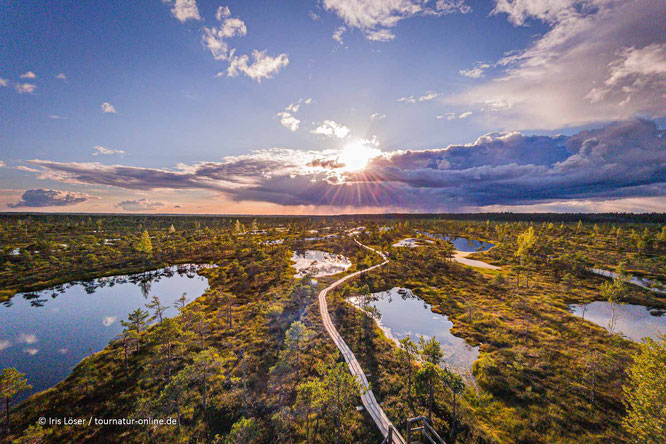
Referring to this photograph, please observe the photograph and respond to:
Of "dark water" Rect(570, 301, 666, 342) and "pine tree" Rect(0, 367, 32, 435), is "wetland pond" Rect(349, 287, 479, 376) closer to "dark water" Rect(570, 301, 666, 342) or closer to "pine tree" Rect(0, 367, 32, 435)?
"dark water" Rect(570, 301, 666, 342)

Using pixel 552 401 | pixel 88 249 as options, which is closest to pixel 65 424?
A: pixel 552 401

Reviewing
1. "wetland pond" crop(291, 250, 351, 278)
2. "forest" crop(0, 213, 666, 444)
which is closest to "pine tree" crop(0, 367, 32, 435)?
"forest" crop(0, 213, 666, 444)

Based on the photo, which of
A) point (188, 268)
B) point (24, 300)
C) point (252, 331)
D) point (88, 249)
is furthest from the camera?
point (88, 249)

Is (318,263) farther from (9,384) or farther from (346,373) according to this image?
(9,384)

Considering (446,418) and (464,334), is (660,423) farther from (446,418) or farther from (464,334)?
(464,334)

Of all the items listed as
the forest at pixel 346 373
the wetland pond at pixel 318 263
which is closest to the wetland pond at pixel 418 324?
the forest at pixel 346 373

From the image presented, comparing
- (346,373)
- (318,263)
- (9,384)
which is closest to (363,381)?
(346,373)
